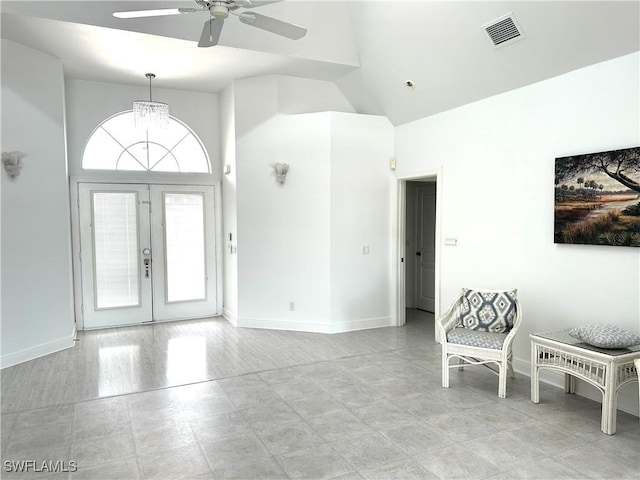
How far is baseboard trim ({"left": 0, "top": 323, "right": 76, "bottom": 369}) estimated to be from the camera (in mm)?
4445

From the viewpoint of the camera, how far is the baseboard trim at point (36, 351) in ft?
14.6

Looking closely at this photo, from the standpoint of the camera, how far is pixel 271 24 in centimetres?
314

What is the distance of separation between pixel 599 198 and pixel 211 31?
3.25m

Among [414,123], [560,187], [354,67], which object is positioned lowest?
[560,187]

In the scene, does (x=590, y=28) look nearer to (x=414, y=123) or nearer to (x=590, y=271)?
(x=590, y=271)

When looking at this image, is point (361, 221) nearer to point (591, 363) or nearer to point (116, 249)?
point (591, 363)

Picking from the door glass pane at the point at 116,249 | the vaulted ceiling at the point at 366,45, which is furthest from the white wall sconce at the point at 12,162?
the door glass pane at the point at 116,249

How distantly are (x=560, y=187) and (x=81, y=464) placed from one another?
410 centimetres

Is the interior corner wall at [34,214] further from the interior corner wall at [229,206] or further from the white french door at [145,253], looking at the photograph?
the interior corner wall at [229,206]

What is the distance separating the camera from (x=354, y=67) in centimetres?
541

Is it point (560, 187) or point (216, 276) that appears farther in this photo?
point (216, 276)

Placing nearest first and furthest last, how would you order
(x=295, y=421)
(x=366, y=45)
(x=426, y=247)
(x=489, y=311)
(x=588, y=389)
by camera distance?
(x=295, y=421), (x=588, y=389), (x=489, y=311), (x=366, y=45), (x=426, y=247)

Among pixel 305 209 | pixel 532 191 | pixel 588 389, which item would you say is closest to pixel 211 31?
pixel 305 209

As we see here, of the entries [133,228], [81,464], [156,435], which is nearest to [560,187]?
[156,435]
